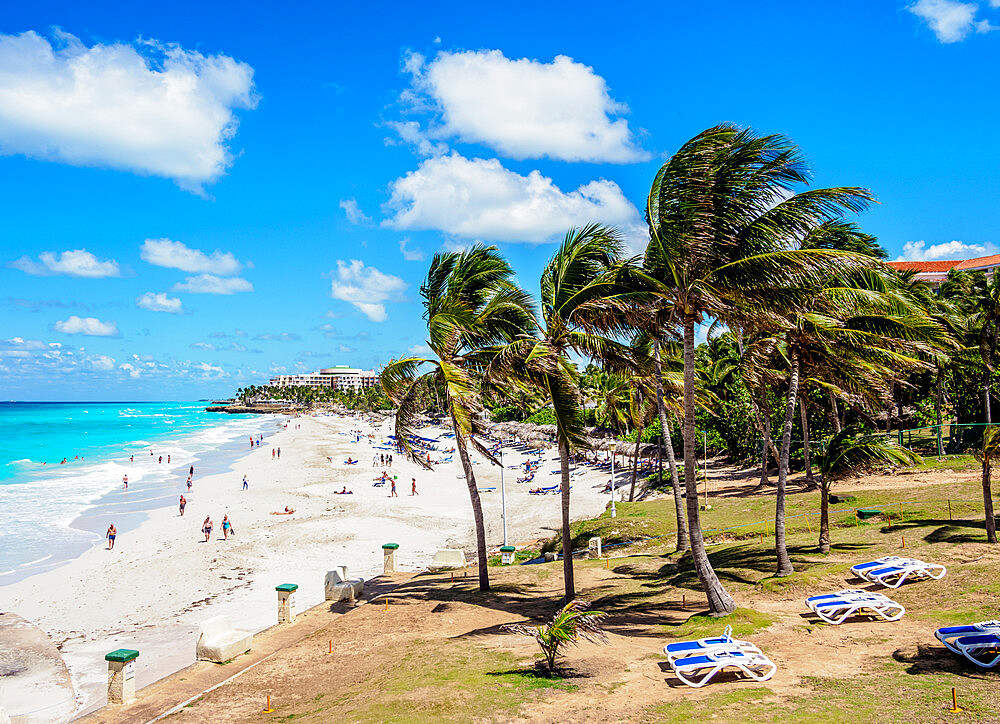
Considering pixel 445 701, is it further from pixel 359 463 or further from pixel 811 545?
pixel 359 463

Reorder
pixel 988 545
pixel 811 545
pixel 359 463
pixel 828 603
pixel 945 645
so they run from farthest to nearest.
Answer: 1. pixel 359 463
2. pixel 811 545
3. pixel 988 545
4. pixel 828 603
5. pixel 945 645

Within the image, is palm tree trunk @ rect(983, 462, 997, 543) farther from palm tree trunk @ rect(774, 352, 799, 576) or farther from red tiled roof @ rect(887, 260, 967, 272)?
red tiled roof @ rect(887, 260, 967, 272)

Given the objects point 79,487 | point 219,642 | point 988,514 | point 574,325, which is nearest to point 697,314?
point 574,325

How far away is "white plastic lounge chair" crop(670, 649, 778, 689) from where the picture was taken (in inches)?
314

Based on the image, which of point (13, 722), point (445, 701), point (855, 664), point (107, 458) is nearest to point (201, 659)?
point (13, 722)

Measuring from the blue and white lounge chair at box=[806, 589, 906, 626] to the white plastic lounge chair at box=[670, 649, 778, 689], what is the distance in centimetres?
235

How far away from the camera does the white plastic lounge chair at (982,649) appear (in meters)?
7.29

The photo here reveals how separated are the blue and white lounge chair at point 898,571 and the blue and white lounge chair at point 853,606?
3.67 feet

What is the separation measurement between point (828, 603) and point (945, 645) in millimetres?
2113

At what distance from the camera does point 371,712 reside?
26.4ft

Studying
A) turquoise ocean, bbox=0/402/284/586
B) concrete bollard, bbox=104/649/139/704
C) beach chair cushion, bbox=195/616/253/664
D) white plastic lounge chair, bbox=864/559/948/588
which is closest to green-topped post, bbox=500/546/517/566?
beach chair cushion, bbox=195/616/253/664

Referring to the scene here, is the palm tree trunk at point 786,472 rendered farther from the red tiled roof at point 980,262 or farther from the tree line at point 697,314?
the red tiled roof at point 980,262

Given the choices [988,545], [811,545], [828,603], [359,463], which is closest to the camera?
[828,603]

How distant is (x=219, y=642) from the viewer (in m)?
11.3
